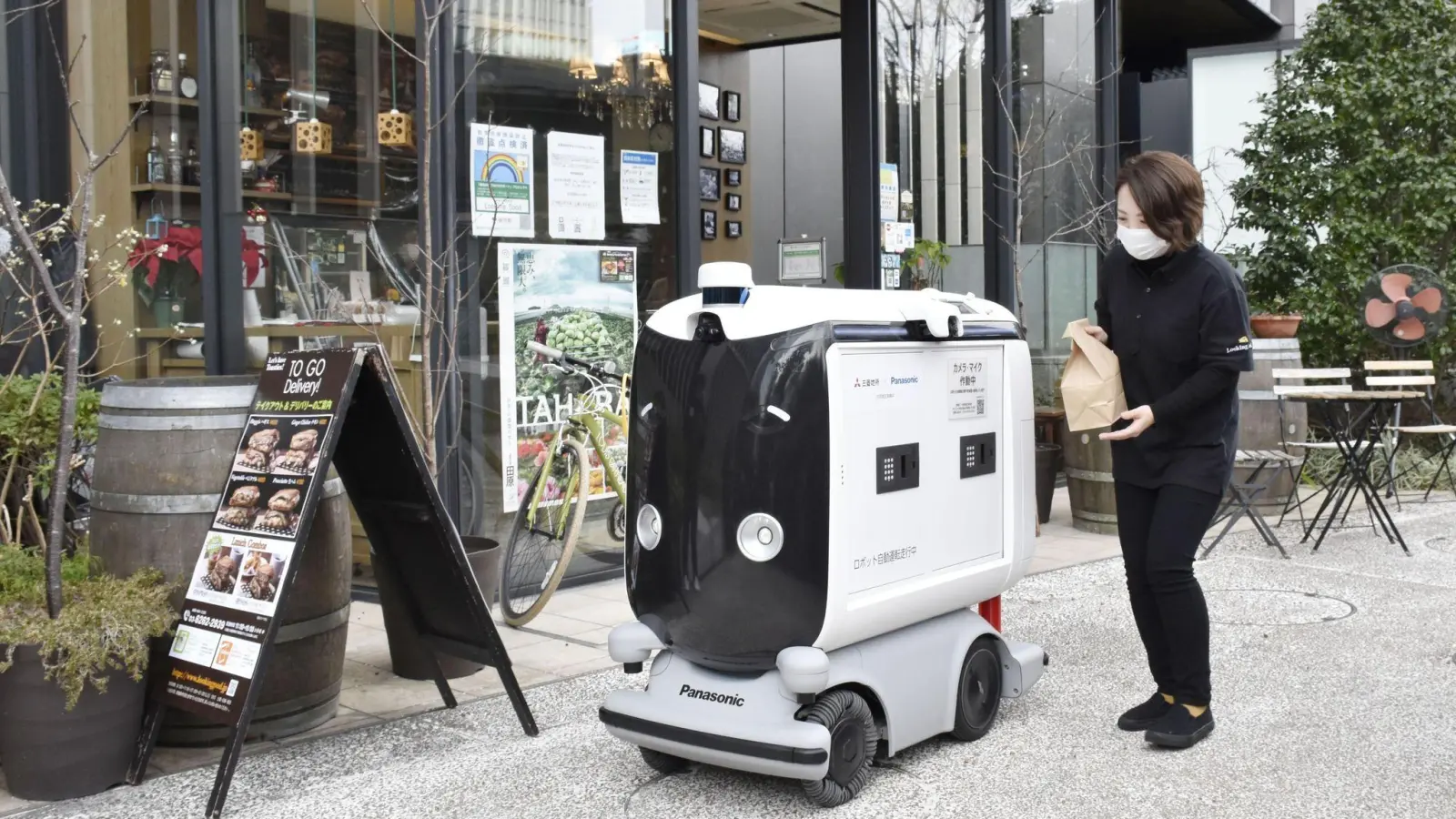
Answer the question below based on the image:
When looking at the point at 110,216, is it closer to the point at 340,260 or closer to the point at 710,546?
the point at 340,260

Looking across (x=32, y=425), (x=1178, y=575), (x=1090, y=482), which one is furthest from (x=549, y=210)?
(x=1090, y=482)

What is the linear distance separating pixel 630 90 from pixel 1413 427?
6.08m

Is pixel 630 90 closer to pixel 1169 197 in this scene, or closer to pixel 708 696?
pixel 1169 197

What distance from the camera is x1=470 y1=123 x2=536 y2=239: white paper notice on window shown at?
6.21 metres

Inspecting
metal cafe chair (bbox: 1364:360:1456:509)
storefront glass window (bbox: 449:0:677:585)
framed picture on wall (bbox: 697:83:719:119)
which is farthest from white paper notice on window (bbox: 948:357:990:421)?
framed picture on wall (bbox: 697:83:719:119)

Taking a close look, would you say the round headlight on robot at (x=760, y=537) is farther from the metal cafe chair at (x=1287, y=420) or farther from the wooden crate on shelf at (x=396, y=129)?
the metal cafe chair at (x=1287, y=420)

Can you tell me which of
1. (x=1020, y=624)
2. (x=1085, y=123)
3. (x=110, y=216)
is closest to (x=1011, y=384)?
(x=1020, y=624)

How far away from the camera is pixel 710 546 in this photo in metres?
3.57

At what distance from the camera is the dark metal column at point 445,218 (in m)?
6.04

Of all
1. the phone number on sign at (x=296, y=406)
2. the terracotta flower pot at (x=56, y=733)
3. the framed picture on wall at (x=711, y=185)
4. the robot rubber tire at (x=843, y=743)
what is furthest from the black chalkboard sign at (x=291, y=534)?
the framed picture on wall at (x=711, y=185)

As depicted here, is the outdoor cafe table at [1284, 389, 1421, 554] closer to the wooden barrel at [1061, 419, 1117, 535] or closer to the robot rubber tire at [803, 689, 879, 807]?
the wooden barrel at [1061, 419, 1117, 535]

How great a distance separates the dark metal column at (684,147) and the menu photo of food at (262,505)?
3.51 m

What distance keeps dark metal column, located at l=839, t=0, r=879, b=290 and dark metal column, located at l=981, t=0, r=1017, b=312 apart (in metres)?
1.13

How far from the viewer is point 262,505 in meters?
3.74
